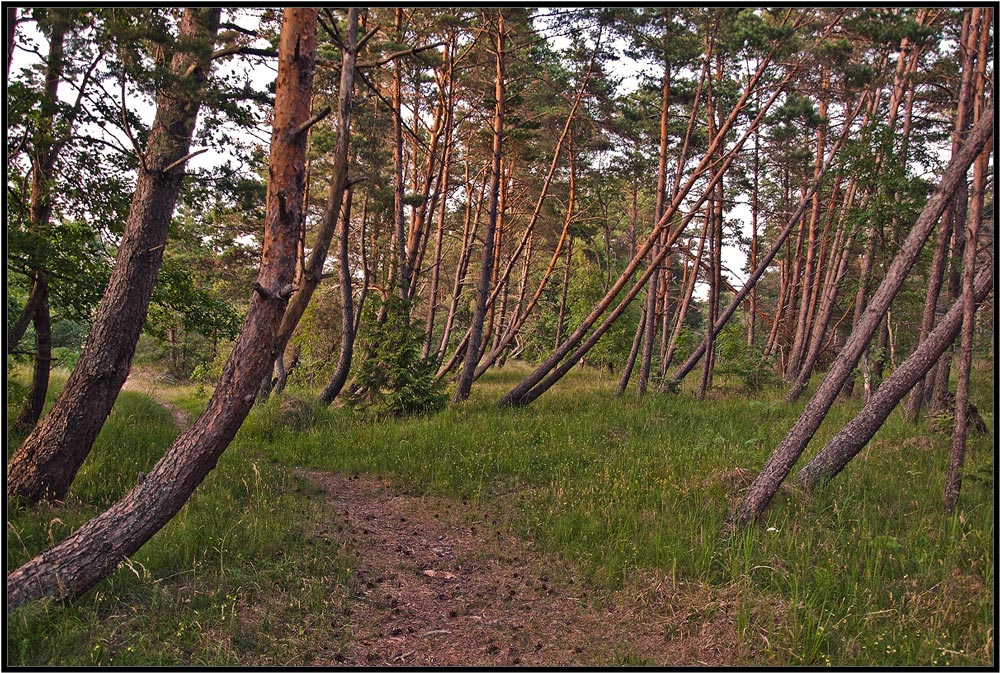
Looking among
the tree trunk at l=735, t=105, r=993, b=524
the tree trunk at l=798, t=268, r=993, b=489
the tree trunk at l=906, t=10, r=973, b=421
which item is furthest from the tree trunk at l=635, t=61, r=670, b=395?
the tree trunk at l=798, t=268, r=993, b=489

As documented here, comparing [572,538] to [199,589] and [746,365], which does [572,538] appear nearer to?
[199,589]

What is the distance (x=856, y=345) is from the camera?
6145 millimetres

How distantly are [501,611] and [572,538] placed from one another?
132cm

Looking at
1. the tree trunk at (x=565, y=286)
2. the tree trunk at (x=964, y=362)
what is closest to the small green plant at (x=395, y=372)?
the tree trunk at (x=964, y=362)

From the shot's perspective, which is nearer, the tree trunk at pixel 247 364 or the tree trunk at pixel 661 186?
the tree trunk at pixel 247 364

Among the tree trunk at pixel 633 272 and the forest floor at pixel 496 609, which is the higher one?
the tree trunk at pixel 633 272

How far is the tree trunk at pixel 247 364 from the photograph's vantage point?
420cm

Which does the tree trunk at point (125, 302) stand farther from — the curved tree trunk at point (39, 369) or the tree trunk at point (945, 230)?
the tree trunk at point (945, 230)

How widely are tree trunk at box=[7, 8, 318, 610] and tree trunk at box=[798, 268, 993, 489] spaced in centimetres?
595

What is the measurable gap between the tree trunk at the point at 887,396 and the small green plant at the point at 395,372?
23.2 ft

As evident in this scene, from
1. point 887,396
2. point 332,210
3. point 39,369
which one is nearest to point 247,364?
point 332,210

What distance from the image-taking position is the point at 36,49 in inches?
252

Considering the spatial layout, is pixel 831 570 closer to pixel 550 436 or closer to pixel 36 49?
pixel 550 436

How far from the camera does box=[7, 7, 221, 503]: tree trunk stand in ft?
18.7
